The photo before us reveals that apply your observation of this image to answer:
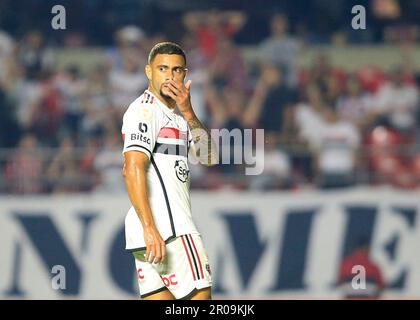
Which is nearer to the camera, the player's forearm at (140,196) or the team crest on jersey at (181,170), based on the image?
the player's forearm at (140,196)

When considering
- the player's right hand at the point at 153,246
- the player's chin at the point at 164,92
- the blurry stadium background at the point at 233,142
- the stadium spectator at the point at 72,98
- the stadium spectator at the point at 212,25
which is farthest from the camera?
the stadium spectator at the point at 212,25

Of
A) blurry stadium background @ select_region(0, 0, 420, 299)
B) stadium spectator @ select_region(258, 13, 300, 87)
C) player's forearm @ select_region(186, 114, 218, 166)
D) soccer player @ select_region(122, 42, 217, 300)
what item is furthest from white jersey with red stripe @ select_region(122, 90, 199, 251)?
stadium spectator @ select_region(258, 13, 300, 87)

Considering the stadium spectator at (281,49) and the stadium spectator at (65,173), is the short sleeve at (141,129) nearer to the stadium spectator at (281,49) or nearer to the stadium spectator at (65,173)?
the stadium spectator at (65,173)

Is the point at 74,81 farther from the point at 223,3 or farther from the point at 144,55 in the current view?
the point at 223,3

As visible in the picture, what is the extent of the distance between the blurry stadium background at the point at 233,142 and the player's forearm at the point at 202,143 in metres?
6.15

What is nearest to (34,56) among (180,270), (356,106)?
(356,106)

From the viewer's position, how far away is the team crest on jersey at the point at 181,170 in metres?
6.20

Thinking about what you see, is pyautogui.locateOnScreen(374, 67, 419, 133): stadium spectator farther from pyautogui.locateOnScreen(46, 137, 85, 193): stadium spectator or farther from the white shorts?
the white shorts

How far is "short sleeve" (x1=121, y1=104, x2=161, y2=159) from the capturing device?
6016 millimetres

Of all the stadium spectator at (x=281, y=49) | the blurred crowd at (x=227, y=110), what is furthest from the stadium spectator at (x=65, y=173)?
the stadium spectator at (x=281, y=49)

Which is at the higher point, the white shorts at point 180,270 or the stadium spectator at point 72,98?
the stadium spectator at point 72,98

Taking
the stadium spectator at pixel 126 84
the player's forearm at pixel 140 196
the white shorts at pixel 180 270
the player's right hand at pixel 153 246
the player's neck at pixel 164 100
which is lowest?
the white shorts at pixel 180 270
